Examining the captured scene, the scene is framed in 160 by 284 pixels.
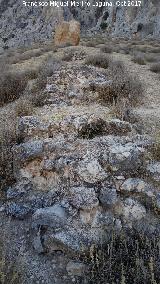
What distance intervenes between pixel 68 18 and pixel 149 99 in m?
36.3

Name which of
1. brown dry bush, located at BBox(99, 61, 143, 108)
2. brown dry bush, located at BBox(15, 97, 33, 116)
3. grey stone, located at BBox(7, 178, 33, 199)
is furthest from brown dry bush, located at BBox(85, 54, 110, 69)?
grey stone, located at BBox(7, 178, 33, 199)

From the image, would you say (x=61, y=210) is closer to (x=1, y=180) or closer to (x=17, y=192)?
(x=17, y=192)

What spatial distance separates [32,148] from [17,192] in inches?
31.1

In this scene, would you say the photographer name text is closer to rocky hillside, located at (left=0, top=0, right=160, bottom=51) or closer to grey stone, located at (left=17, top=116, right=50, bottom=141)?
rocky hillside, located at (left=0, top=0, right=160, bottom=51)

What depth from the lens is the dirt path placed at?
23.4 ft

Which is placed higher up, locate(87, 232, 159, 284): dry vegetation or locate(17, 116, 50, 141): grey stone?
locate(17, 116, 50, 141): grey stone

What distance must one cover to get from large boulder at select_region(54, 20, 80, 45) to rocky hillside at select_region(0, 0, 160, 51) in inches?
693

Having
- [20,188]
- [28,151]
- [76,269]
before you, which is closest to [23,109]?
[28,151]

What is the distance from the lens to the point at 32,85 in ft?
31.6

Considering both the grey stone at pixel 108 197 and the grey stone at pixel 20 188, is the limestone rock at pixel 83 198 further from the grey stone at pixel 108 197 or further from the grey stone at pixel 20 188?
the grey stone at pixel 20 188

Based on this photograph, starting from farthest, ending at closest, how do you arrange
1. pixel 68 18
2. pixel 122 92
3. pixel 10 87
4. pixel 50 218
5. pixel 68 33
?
pixel 68 18
pixel 68 33
pixel 10 87
pixel 122 92
pixel 50 218

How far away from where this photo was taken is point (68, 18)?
42.9 metres

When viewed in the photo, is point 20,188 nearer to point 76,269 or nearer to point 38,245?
point 38,245

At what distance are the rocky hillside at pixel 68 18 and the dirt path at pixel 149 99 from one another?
2462 centimetres
